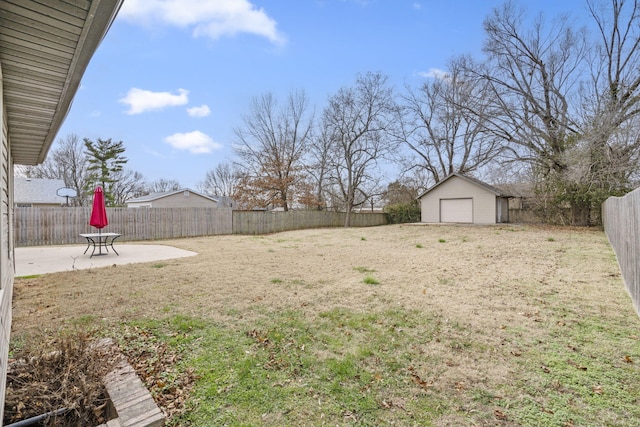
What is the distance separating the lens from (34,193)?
2044 cm

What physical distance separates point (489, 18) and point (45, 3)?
2076 cm

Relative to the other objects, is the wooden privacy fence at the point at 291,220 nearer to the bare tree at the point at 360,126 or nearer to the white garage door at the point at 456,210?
the bare tree at the point at 360,126

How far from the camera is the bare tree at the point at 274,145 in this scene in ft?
80.8

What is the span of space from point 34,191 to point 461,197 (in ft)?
94.3

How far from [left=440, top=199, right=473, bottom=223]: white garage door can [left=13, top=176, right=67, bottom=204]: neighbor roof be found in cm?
2595

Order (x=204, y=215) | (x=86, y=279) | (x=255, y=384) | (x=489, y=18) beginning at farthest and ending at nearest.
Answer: (x=489, y=18) < (x=204, y=215) < (x=86, y=279) < (x=255, y=384)

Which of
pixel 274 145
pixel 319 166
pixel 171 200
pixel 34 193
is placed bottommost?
pixel 171 200

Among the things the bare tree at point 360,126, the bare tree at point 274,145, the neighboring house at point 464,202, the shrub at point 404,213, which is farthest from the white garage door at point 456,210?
the bare tree at point 274,145

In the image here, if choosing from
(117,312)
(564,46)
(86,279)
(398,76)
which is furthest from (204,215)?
(564,46)

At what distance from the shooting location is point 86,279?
5.44m

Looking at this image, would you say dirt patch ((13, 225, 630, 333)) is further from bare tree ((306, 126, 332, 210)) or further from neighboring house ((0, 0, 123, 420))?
bare tree ((306, 126, 332, 210))

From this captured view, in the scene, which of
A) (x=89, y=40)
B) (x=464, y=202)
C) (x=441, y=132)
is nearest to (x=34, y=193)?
(x=89, y=40)

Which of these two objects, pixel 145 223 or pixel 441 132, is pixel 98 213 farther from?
pixel 441 132

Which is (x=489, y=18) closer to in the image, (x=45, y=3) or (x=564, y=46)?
(x=564, y=46)
